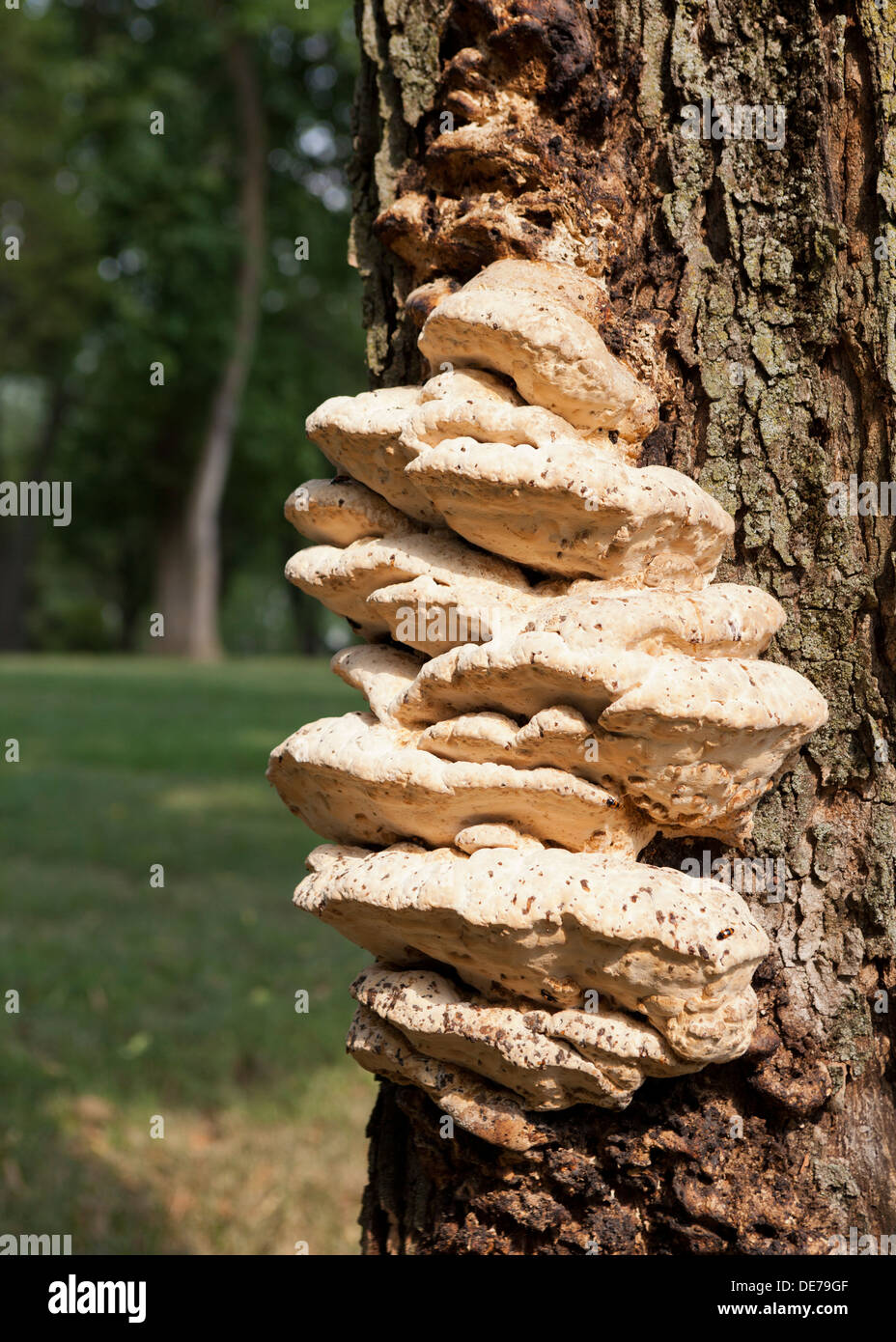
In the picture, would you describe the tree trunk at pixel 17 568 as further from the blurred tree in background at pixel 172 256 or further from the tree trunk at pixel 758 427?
the tree trunk at pixel 758 427

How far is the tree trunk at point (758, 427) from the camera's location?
4.90 ft

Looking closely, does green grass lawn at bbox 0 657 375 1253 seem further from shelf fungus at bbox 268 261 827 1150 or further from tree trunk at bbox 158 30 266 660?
tree trunk at bbox 158 30 266 660

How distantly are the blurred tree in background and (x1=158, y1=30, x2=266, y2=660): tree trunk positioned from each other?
2.2 inches

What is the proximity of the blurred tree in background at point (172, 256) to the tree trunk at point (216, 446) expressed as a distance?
0.18 ft

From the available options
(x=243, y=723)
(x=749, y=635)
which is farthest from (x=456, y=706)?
(x=243, y=723)

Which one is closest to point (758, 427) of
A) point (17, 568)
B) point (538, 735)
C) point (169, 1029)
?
point (538, 735)

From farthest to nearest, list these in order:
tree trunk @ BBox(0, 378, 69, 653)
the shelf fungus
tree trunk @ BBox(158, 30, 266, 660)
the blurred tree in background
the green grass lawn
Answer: tree trunk @ BBox(0, 378, 69, 653) < tree trunk @ BBox(158, 30, 266, 660) < the blurred tree in background < the green grass lawn < the shelf fungus

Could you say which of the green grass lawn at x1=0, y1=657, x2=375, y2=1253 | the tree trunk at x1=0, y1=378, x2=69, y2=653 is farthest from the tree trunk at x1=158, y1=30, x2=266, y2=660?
the green grass lawn at x1=0, y1=657, x2=375, y2=1253

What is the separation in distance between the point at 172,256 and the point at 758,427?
19.6 m

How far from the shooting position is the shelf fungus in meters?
1.34

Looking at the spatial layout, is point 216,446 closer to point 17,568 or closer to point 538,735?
point 17,568

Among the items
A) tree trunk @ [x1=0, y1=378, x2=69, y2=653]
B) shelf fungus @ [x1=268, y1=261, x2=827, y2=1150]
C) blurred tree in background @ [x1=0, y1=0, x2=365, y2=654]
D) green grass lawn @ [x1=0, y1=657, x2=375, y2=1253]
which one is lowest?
green grass lawn @ [x1=0, y1=657, x2=375, y2=1253]
